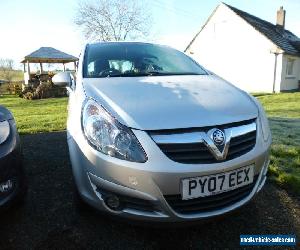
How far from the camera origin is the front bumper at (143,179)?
Answer: 1.89 metres

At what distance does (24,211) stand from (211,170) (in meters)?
1.69

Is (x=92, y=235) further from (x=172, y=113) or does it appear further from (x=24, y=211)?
(x=172, y=113)

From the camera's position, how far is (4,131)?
90.8 inches

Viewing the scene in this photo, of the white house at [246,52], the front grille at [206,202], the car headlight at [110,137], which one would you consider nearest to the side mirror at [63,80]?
the car headlight at [110,137]

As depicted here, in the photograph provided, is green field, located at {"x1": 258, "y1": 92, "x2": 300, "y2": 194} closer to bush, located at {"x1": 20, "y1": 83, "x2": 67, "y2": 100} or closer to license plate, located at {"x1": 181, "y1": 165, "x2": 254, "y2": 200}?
license plate, located at {"x1": 181, "y1": 165, "x2": 254, "y2": 200}

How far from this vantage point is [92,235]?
234cm

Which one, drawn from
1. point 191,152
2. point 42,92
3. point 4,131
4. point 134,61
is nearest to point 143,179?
point 191,152

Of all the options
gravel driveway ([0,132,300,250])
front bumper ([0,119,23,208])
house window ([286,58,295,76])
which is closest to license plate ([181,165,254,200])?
gravel driveway ([0,132,300,250])

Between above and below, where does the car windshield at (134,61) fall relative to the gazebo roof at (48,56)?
above

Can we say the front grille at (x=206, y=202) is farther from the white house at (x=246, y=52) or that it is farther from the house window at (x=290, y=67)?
the house window at (x=290, y=67)

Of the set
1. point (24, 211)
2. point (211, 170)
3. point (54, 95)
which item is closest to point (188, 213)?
point (211, 170)

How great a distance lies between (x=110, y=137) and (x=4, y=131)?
0.86 meters

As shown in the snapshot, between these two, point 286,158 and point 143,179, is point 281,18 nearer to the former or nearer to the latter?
point 286,158

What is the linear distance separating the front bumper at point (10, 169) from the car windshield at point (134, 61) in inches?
38.0
